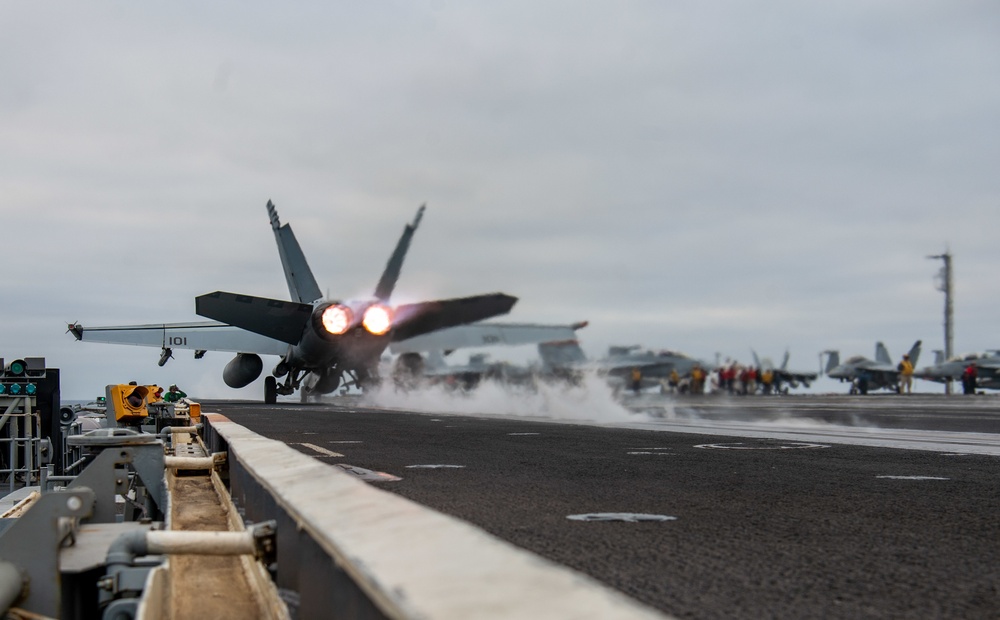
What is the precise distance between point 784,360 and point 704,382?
21140mm

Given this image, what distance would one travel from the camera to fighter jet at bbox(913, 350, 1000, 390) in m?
64.8

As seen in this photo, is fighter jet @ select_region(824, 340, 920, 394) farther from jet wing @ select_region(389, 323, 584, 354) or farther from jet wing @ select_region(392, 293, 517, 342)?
jet wing @ select_region(392, 293, 517, 342)

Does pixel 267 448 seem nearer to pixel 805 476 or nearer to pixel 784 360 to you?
pixel 805 476

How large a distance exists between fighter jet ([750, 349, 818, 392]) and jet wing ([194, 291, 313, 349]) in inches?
2744

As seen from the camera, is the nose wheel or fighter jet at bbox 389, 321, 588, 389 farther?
the nose wheel

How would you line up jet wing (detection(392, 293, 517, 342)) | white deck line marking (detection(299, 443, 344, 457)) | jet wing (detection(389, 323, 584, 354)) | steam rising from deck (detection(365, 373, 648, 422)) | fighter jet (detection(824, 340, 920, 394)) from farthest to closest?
1. fighter jet (detection(824, 340, 920, 394))
2. jet wing (detection(389, 323, 584, 354))
3. steam rising from deck (detection(365, 373, 648, 422))
4. jet wing (detection(392, 293, 517, 342))
5. white deck line marking (detection(299, 443, 344, 457))

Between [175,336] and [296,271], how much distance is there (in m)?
10.0

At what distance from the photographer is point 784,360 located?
101000 mm

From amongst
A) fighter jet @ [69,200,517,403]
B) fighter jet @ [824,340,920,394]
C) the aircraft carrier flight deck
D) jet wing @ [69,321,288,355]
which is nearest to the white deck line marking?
the aircraft carrier flight deck

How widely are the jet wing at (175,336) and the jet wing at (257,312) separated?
12.8m

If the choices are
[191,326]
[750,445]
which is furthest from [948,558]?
[191,326]

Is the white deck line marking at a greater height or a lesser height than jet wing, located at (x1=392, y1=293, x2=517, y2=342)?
lesser

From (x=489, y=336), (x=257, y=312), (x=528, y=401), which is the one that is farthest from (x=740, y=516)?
(x=489, y=336)

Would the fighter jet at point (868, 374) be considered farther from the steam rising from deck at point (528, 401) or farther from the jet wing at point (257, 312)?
the jet wing at point (257, 312)
